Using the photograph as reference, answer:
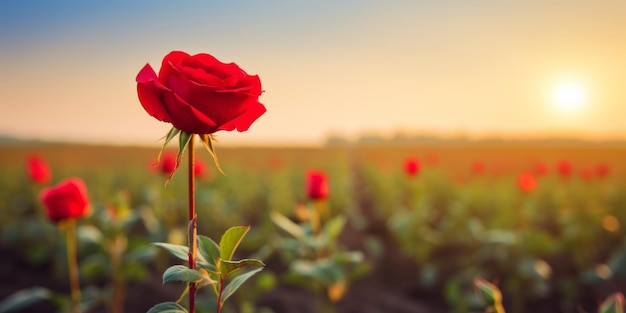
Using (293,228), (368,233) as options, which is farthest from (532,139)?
(293,228)

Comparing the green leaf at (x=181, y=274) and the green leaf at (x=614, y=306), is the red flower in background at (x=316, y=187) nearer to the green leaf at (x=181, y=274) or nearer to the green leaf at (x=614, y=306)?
the green leaf at (x=614, y=306)

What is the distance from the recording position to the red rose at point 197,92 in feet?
2.66

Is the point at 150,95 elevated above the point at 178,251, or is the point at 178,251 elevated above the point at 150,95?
the point at 150,95

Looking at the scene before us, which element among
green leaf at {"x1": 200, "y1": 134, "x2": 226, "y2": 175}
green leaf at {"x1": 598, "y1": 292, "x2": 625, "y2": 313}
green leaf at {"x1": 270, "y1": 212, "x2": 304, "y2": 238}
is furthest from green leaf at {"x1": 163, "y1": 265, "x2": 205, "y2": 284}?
green leaf at {"x1": 270, "y1": 212, "x2": 304, "y2": 238}

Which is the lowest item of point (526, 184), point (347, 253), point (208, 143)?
point (347, 253)

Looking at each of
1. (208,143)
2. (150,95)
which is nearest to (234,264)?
(208,143)

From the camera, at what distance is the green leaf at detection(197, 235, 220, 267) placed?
0.97 m

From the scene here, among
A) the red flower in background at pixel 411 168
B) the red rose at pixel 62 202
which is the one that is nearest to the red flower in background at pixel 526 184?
the red flower in background at pixel 411 168

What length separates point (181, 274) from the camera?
32.8 inches

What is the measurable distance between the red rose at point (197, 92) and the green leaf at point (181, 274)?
226 mm

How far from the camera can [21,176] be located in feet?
29.1

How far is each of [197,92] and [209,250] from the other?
324 millimetres

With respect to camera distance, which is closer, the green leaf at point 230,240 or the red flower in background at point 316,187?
the green leaf at point 230,240

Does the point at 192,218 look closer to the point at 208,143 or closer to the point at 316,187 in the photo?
the point at 208,143
